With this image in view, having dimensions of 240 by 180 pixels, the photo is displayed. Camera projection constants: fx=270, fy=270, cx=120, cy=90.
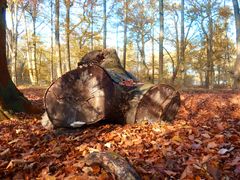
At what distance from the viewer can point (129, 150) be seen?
11.5 ft

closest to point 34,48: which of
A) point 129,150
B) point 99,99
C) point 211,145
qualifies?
point 99,99

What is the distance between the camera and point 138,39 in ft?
101

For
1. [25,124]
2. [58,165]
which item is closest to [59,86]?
[25,124]

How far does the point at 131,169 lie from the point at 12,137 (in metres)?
2.61

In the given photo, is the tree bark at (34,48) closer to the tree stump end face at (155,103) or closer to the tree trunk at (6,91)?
the tree trunk at (6,91)

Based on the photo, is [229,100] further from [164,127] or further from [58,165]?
[58,165]

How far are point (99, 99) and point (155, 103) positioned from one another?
1.04 m

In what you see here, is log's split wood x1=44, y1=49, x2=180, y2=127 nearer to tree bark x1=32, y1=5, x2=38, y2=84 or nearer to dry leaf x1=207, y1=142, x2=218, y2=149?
dry leaf x1=207, y1=142, x2=218, y2=149

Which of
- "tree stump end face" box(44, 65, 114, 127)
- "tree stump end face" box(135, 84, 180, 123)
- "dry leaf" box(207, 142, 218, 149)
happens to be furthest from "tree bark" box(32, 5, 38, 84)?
"dry leaf" box(207, 142, 218, 149)

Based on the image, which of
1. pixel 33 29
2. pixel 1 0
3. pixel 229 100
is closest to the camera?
pixel 1 0

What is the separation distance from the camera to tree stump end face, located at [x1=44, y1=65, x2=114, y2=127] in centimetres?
446

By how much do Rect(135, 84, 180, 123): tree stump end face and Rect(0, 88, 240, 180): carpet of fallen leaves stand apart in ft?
0.69

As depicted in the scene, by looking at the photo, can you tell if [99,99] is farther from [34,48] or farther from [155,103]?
[34,48]

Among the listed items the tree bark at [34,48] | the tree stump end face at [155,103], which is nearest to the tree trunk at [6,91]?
the tree stump end face at [155,103]
